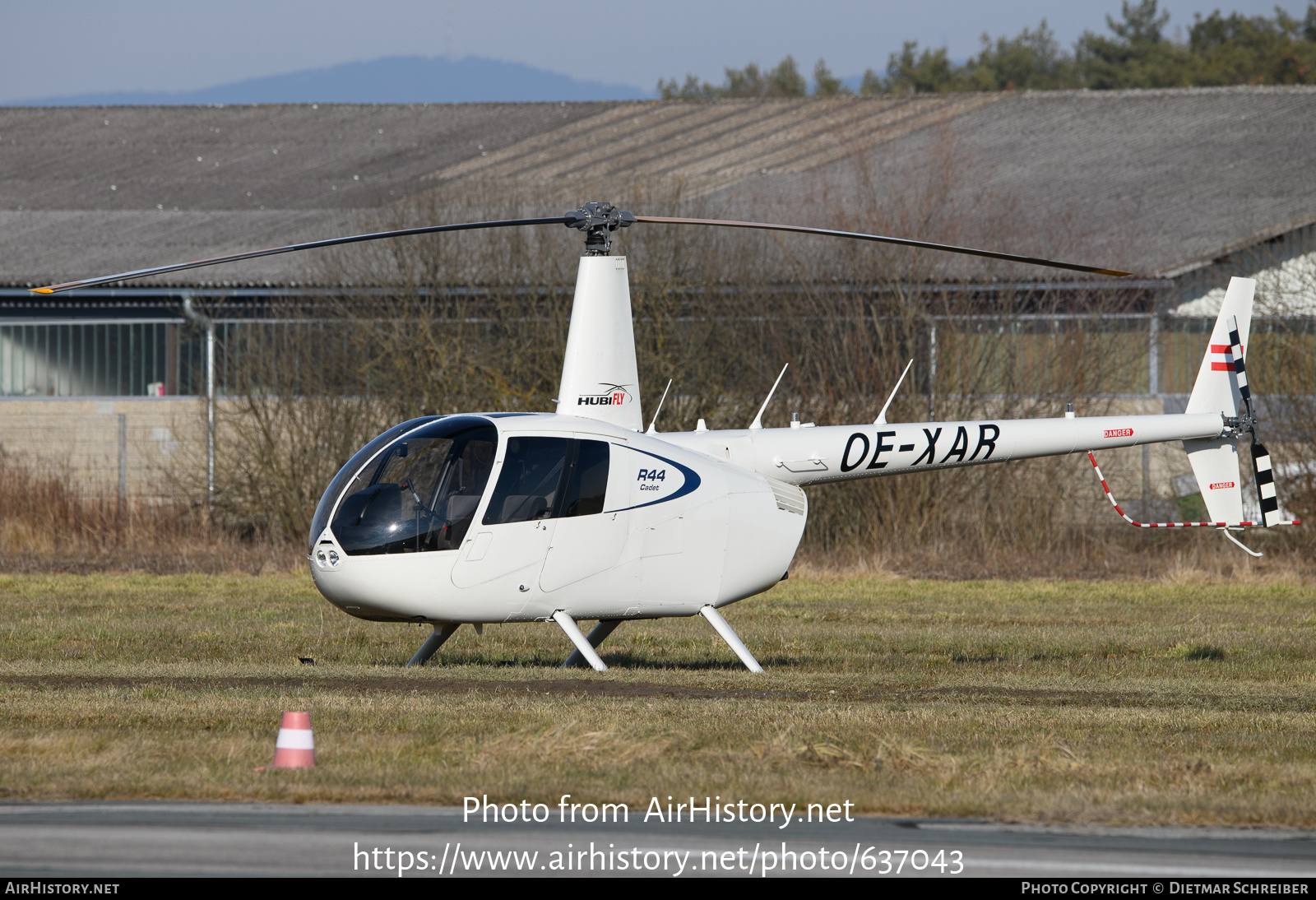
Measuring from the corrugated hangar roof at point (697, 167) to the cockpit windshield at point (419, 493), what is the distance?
53.3 ft

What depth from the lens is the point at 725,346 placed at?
26.4m

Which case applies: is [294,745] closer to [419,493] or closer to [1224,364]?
[419,493]

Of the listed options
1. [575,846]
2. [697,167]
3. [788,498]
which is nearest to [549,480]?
[788,498]

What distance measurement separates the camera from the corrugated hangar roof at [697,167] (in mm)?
30000

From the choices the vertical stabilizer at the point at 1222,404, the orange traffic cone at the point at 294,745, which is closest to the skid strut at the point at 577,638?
the orange traffic cone at the point at 294,745

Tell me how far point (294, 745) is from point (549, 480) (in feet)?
14.2

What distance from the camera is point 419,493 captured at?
474 inches

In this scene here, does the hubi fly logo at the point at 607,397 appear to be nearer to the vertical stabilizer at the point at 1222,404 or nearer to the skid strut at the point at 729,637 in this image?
the skid strut at the point at 729,637

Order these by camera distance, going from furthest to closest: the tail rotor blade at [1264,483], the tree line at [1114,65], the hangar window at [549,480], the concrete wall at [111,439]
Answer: the tree line at [1114,65] < the concrete wall at [111,439] < the tail rotor blade at [1264,483] < the hangar window at [549,480]

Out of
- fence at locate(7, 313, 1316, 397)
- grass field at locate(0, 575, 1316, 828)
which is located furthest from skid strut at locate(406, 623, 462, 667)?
fence at locate(7, 313, 1316, 397)

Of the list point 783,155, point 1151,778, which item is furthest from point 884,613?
point 783,155
